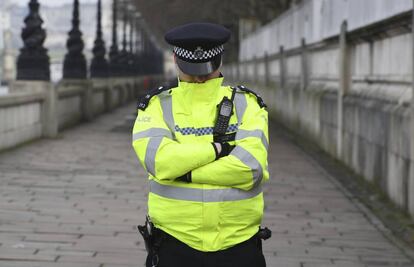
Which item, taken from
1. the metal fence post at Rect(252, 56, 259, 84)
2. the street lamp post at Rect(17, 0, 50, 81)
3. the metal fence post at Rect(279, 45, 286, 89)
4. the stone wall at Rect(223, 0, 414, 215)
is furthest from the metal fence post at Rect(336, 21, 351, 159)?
the metal fence post at Rect(252, 56, 259, 84)

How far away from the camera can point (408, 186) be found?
8.41m

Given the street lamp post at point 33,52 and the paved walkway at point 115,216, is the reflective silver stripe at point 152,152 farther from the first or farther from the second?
the street lamp post at point 33,52

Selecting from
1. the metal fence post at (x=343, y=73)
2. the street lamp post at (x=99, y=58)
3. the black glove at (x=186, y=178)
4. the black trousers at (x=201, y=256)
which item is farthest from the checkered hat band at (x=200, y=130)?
the street lamp post at (x=99, y=58)

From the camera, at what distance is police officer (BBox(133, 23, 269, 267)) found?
3.14m

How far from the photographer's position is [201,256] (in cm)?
321

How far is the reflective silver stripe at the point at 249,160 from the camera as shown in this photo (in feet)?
10.4

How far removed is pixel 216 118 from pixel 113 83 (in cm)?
3327

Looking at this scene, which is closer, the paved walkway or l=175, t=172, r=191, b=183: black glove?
l=175, t=172, r=191, b=183: black glove

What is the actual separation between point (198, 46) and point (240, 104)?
0.97 ft

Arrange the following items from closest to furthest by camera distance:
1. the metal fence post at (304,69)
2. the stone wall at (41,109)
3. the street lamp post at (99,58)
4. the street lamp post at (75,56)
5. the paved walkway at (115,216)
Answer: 1. the paved walkway at (115,216)
2. the stone wall at (41,109)
3. the metal fence post at (304,69)
4. the street lamp post at (75,56)
5. the street lamp post at (99,58)

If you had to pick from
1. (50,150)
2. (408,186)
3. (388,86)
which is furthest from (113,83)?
(408,186)

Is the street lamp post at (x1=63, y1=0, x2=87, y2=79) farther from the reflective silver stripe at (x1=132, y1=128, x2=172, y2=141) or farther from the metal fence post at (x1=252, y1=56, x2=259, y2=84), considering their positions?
the reflective silver stripe at (x1=132, y1=128, x2=172, y2=141)

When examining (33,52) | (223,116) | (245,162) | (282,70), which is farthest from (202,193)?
(282,70)

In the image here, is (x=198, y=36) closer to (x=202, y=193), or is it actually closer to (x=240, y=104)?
(x=240, y=104)
